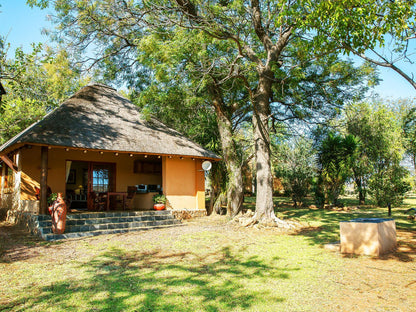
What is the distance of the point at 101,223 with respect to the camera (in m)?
9.60

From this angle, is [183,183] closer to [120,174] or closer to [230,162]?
[230,162]

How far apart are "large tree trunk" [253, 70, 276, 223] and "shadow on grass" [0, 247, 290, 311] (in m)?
4.16

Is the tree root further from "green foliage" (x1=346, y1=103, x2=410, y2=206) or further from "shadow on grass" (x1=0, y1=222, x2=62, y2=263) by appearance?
"shadow on grass" (x1=0, y1=222, x2=62, y2=263)

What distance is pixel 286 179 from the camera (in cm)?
1742

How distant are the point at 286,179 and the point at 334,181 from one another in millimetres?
2605

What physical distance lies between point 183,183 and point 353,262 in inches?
314

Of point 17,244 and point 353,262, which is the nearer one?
point 353,262

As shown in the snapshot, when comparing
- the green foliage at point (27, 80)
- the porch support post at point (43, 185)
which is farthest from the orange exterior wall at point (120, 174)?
the porch support post at point (43, 185)

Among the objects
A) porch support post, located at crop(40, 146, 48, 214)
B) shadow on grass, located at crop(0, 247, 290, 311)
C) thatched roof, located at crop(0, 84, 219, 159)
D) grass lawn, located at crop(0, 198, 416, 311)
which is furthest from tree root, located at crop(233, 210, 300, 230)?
porch support post, located at crop(40, 146, 48, 214)

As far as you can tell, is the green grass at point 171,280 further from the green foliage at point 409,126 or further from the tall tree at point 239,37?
the green foliage at point 409,126

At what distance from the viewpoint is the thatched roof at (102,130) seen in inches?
380

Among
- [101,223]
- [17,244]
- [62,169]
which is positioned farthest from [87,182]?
[17,244]

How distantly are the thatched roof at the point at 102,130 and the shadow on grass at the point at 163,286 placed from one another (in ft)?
15.8

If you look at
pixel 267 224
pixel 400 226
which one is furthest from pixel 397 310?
pixel 400 226
